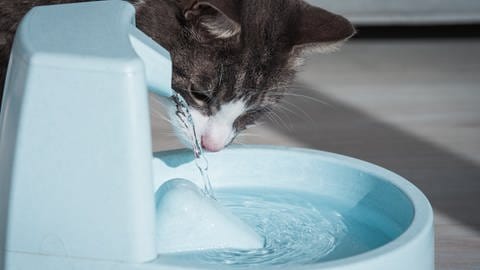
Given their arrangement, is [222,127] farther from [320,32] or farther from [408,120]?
[408,120]

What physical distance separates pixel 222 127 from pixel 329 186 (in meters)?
0.19

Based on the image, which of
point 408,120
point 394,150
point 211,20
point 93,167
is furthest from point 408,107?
point 93,167

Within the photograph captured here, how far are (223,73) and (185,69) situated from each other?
0.19 ft

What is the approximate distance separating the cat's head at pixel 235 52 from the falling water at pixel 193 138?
10mm

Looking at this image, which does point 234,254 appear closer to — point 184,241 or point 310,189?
point 184,241

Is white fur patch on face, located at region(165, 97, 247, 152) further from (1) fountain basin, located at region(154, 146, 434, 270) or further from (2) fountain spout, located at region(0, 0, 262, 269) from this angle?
(2) fountain spout, located at region(0, 0, 262, 269)

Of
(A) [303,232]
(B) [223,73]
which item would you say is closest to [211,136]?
(B) [223,73]

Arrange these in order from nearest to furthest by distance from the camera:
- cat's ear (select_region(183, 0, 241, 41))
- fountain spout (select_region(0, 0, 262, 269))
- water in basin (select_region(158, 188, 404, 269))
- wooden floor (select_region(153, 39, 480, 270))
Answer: fountain spout (select_region(0, 0, 262, 269)) < water in basin (select_region(158, 188, 404, 269)) < cat's ear (select_region(183, 0, 241, 41)) < wooden floor (select_region(153, 39, 480, 270))

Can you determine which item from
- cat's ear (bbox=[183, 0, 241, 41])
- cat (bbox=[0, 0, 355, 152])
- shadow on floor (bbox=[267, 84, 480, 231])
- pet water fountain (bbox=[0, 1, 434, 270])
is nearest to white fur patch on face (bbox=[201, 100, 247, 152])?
cat (bbox=[0, 0, 355, 152])

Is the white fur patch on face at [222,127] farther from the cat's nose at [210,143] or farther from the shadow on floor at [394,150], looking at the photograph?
the shadow on floor at [394,150]

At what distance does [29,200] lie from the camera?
3.37 ft

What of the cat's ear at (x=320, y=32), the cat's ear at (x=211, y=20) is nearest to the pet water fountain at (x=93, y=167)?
the cat's ear at (x=211, y=20)

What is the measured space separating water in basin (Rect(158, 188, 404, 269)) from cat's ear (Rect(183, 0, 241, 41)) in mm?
250

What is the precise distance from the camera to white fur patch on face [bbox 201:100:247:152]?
1410mm
